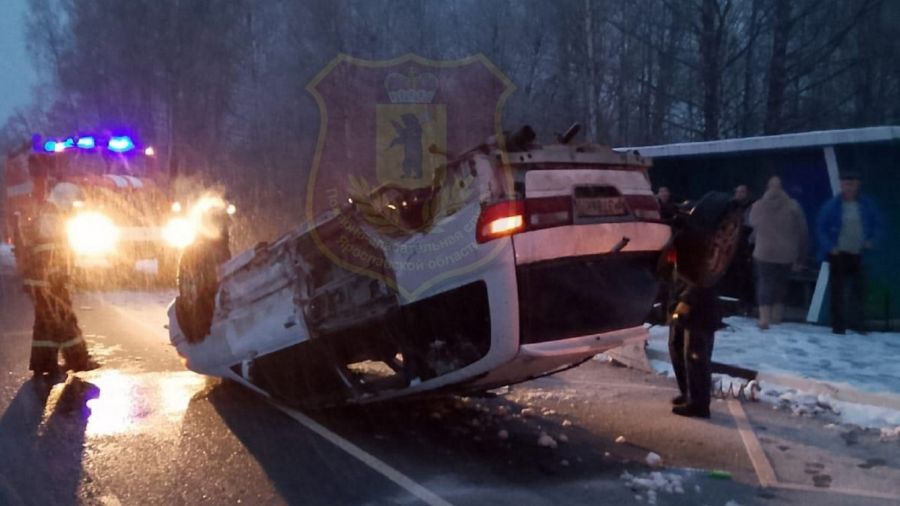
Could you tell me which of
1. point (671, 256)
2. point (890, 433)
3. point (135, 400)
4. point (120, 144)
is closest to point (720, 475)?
point (671, 256)

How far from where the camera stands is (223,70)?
24031mm

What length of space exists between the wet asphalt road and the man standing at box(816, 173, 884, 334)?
124 inches

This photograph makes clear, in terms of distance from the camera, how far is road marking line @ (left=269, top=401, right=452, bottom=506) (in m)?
4.82

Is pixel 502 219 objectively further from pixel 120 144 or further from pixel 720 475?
pixel 120 144

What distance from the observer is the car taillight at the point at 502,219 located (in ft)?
16.0

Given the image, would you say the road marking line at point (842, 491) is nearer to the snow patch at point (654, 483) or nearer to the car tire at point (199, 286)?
the snow patch at point (654, 483)

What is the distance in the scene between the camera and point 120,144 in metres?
17.0

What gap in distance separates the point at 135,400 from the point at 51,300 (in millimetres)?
1733

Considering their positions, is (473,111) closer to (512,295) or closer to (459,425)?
(459,425)

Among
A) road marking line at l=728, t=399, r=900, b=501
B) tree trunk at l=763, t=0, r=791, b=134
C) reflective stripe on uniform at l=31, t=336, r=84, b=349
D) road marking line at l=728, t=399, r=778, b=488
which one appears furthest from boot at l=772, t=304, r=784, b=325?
tree trunk at l=763, t=0, r=791, b=134

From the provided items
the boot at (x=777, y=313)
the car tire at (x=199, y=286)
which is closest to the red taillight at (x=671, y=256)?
the car tire at (x=199, y=286)

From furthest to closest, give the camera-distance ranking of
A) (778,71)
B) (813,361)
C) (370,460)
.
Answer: (778,71) < (813,361) < (370,460)

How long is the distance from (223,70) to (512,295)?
20937mm

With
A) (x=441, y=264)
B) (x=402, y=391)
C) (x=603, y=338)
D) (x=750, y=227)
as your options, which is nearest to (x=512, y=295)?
(x=441, y=264)
